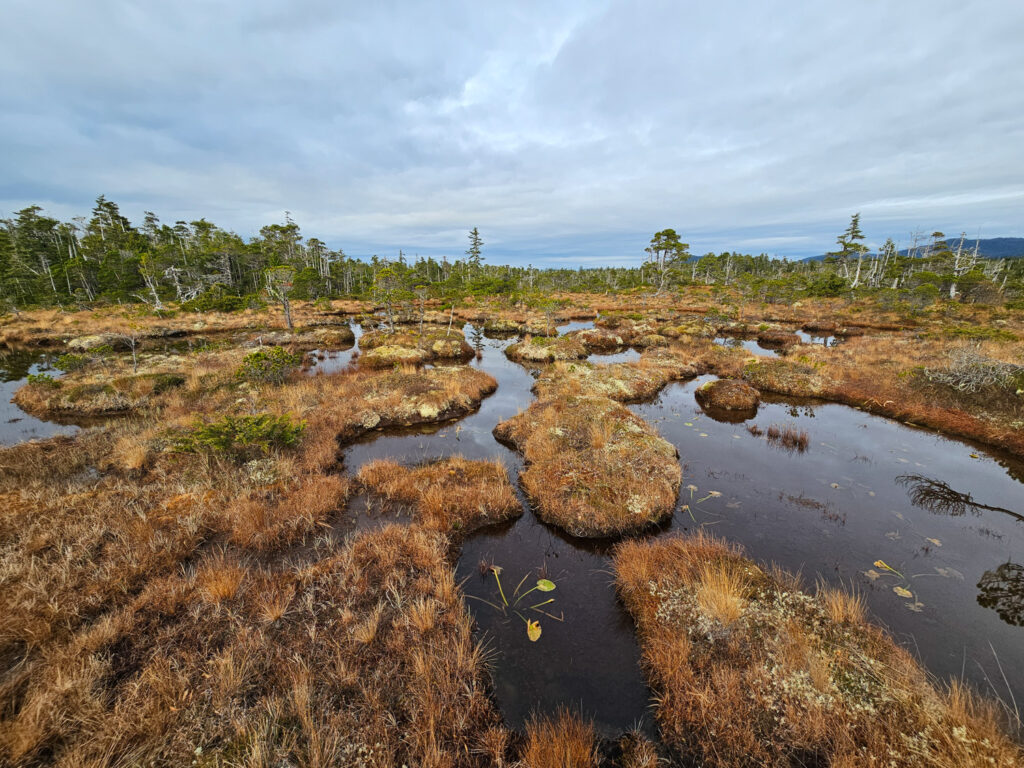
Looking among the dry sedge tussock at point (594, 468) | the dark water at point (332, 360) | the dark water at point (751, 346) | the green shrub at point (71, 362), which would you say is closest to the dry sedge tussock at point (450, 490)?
the dry sedge tussock at point (594, 468)

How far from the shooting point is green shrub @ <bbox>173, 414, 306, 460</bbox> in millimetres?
9942

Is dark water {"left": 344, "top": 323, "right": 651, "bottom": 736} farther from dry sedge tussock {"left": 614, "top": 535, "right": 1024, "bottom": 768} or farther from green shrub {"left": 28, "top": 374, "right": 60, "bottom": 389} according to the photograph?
green shrub {"left": 28, "top": 374, "right": 60, "bottom": 389}

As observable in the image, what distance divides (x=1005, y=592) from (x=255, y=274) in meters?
86.3

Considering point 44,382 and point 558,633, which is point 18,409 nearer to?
point 44,382

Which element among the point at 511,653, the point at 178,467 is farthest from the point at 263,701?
the point at 178,467

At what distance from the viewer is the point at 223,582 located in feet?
19.8

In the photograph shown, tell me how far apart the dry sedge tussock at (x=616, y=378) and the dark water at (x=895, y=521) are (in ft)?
14.2

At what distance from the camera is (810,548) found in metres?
7.95

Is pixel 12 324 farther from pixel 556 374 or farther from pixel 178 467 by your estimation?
pixel 556 374

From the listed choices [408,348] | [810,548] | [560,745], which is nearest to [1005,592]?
[810,548]

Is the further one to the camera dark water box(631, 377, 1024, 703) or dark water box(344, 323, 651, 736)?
dark water box(631, 377, 1024, 703)

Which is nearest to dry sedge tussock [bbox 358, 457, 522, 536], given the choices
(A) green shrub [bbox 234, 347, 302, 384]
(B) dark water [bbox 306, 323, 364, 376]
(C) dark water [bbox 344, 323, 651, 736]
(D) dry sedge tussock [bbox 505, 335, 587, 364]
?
(C) dark water [bbox 344, 323, 651, 736]

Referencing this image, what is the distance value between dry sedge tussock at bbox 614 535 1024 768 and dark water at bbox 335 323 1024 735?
2.04 feet

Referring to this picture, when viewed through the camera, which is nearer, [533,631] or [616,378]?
[533,631]
